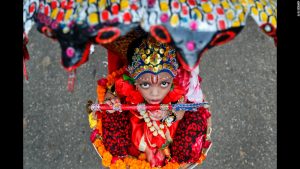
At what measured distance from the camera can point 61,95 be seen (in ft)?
9.70

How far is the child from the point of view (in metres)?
1.95

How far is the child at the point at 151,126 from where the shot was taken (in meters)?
1.95

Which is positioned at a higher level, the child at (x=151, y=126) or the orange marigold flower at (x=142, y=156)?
the child at (x=151, y=126)

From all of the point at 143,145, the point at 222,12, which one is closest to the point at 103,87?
the point at 143,145

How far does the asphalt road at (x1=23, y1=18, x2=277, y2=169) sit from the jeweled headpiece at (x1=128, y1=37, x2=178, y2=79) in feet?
3.60

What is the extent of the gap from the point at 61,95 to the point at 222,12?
1.74 m

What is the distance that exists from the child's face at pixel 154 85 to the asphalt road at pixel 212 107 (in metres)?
1.04

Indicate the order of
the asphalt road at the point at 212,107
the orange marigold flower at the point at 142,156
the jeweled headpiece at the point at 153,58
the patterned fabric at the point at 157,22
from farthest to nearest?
the asphalt road at the point at 212,107 → the orange marigold flower at the point at 142,156 → the jeweled headpiece at the point at 153,58 → the patterned fabric at the point at 157,22

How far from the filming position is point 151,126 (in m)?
1.98

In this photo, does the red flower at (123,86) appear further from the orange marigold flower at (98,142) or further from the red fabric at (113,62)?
the orange marigold flower at (98,142)

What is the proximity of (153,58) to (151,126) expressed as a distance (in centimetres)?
33

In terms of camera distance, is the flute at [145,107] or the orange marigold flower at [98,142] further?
the orange marigold flower at [98,142]

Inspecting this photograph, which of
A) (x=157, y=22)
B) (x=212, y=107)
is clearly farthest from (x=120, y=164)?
(x=212, y=107)

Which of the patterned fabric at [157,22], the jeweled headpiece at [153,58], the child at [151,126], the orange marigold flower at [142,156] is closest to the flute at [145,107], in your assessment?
the child at [151,126]
